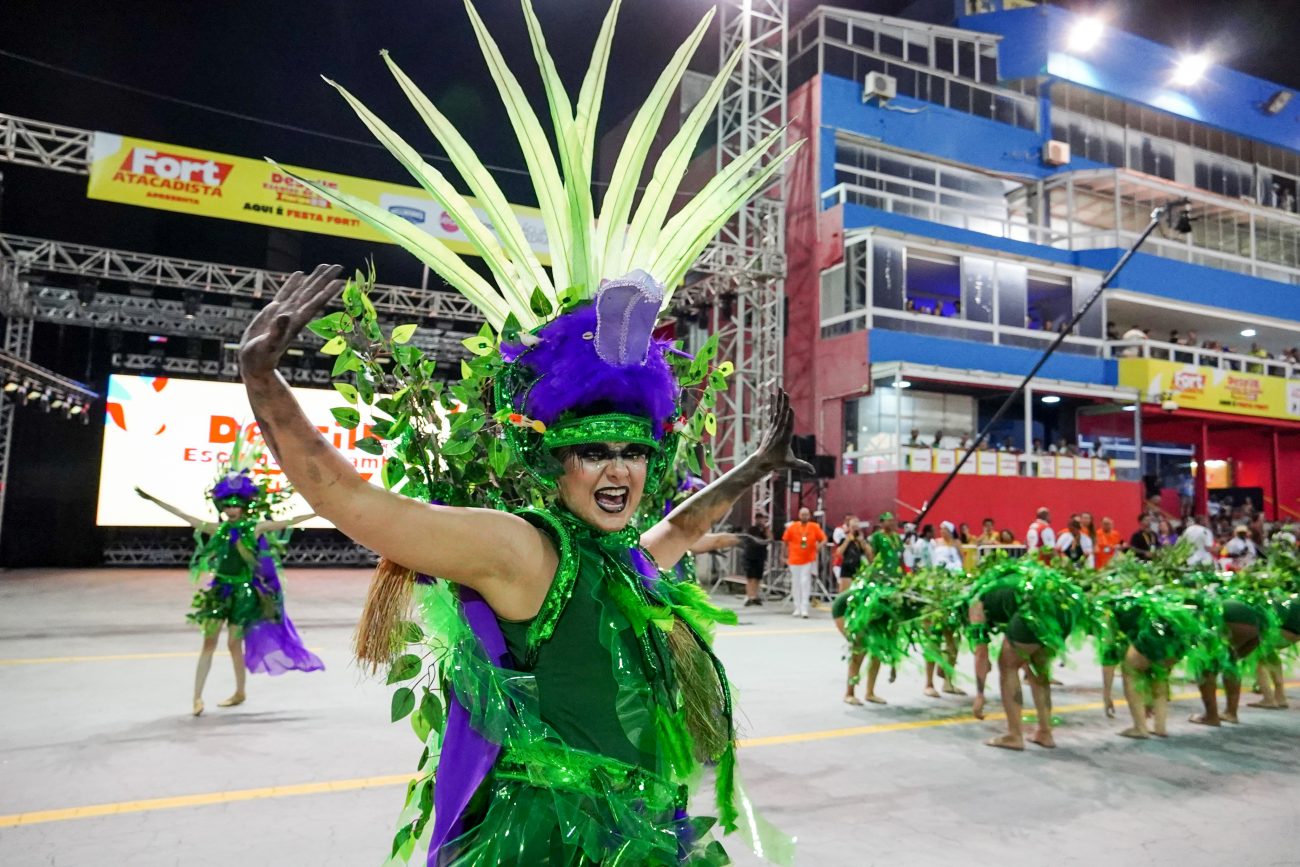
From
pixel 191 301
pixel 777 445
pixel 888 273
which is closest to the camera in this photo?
pixel 777 445

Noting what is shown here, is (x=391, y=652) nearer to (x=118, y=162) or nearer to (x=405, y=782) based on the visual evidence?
(x=405, y=782)

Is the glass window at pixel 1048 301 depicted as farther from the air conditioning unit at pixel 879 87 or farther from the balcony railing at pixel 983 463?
the air conditioning unit at pixel 879 87

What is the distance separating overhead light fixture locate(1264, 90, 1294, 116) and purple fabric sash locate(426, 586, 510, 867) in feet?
116

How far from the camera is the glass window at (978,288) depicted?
19781 mm

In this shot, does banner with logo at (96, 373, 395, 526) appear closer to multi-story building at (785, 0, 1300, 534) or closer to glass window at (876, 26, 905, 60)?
multi-story building at (785, 0, 1300, 534)

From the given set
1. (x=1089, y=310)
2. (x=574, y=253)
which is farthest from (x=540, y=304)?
(x=1089, y=310)

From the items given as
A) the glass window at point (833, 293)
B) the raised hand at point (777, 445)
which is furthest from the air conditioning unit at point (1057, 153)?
the raised hand at point (777, 445)

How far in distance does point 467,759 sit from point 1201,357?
26.0 m

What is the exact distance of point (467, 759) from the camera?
177 centimetres

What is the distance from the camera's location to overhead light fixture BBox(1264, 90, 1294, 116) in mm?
28516

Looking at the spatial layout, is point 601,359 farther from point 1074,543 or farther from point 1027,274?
point 1027,274

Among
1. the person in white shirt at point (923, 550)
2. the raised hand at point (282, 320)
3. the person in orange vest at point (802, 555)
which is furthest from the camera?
the person in white shirt at point (923, 550)

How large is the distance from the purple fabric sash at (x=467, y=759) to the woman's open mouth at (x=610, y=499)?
330mm

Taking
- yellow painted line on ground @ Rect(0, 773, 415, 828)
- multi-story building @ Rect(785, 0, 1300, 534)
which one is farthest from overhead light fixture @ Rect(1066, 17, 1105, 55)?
yellow painted line on ground @ Rect(0, 773, 415, 828)
